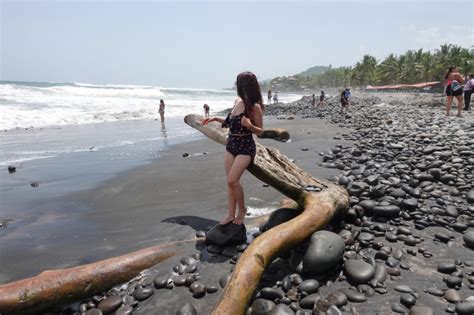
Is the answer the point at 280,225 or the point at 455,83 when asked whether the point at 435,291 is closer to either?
the point at 280,225

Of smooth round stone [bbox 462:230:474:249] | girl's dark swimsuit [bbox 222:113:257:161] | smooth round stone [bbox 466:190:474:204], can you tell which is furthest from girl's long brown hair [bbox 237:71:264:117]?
smooth round stone [bbox 466:190:474:204]

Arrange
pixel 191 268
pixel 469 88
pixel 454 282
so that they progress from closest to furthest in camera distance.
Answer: pixel 454 282, pixel 191 268, pixel 469 88

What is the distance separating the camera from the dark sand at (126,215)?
179 inches

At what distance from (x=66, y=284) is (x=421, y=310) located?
3.32 meters

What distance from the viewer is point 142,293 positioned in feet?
11.4

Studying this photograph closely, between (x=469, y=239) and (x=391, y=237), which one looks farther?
(x=391, y=237)

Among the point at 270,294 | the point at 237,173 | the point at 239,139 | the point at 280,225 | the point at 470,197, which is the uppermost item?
the point at 239,139

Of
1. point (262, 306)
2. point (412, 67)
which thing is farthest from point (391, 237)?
point (412, 67)

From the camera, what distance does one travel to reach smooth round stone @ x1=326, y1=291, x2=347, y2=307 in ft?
9.61

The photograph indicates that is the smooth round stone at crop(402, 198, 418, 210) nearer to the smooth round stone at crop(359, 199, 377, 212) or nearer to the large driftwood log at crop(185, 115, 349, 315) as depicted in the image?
the smooth round stone at crop(359, 199, 377, 212)

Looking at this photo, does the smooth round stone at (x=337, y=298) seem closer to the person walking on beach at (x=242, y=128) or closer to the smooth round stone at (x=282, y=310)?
the smooth round stone at (x=282, y=310)

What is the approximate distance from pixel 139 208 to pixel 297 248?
3.58 metres

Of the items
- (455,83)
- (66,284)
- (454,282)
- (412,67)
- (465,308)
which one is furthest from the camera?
(412,67)

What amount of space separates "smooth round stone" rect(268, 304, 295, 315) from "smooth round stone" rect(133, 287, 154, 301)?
134 cm
